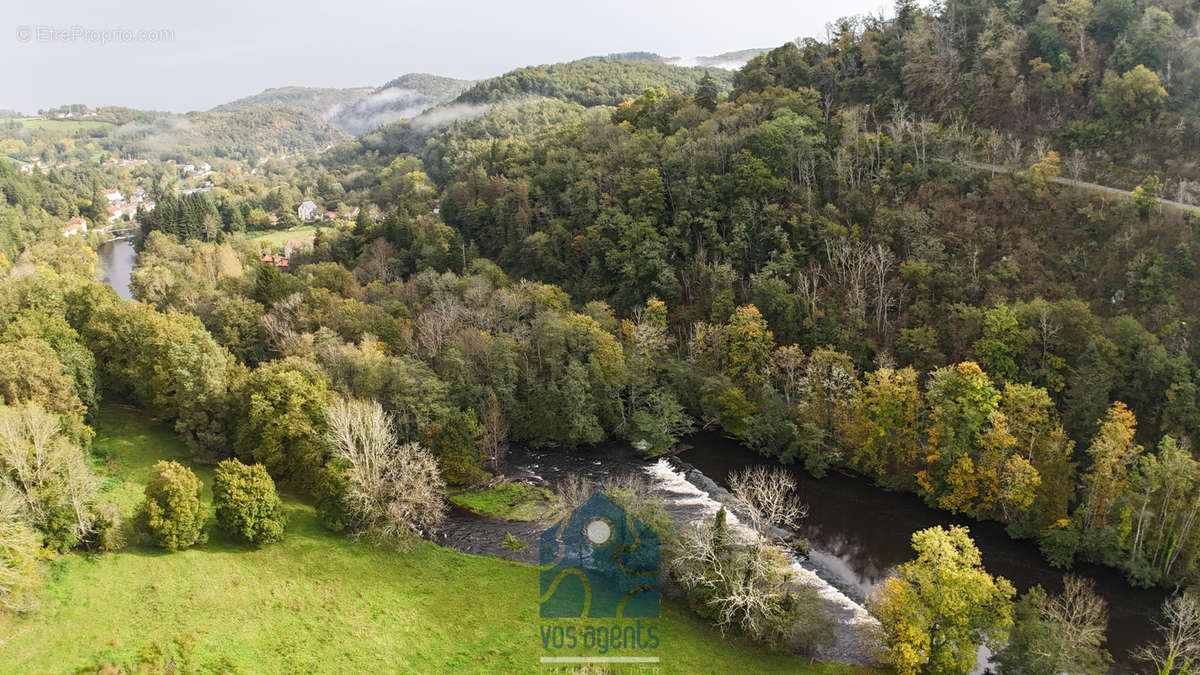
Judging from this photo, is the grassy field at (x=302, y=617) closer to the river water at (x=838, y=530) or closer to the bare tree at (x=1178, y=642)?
the river water at (x=838, y=530)

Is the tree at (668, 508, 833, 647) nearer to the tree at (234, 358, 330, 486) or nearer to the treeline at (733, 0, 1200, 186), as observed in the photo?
the tree at (234, 358, 330, 486)

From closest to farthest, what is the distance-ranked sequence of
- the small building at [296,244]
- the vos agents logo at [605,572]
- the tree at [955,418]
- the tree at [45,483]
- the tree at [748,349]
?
1. the tree at [45,483]
2. the vos agents logo at [605,572]
3. the tree at [955,418]
4. the tree at [748,349]
5. the small building at [296,244]

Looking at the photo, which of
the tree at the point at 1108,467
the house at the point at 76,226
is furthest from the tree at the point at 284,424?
the house at the point at 76,226

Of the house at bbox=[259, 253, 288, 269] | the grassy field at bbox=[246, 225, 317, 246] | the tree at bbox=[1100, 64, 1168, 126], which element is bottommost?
the house at bbox=[259, 253, 288, 269]

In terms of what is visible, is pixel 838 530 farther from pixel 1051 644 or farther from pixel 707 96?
pixel 707 96

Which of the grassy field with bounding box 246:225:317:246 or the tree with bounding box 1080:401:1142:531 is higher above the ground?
the grassy field with bounding box 246:225:317:246

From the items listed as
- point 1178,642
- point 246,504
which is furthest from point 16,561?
point 1178,642

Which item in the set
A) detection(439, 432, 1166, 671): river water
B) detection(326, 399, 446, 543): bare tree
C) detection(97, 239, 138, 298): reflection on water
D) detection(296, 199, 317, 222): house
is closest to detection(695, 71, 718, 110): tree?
detection(439, 432, 1166, 671): river water
